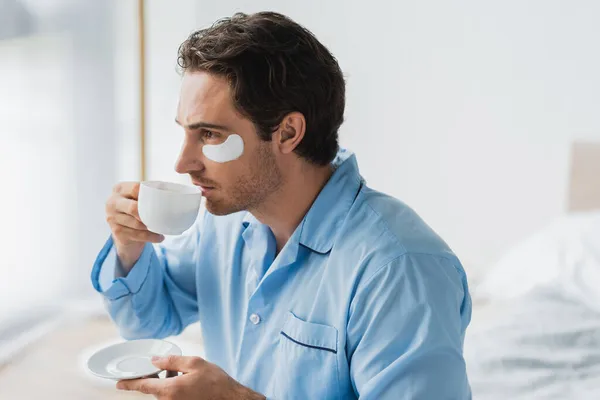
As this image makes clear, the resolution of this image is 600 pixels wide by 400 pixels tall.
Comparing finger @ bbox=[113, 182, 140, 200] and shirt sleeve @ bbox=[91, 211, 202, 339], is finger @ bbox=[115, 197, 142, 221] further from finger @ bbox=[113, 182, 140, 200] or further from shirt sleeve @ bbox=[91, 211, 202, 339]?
shirt sleeve @ bbox=[91, 211, 202, 339]

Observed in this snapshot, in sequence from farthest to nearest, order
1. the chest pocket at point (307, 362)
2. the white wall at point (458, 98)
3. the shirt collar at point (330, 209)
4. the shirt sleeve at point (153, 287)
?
1. the white wall at point (458, 98)
2. the shirt sleeve at point (153, 287)
3. the shirt collar at point (330, 209)
4. the chest pocket at point (307, 362)

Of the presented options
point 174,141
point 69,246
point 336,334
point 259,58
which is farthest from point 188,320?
point 174,141

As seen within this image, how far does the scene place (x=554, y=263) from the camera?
2.22 metres

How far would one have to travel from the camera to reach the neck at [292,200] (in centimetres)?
125

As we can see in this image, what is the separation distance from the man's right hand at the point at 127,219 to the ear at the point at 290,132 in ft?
0.88

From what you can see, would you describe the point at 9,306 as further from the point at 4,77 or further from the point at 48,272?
the point at 4,77

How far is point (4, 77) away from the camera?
2.08 meters

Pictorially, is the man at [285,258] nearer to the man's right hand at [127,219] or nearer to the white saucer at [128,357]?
the man's right hand at [127,219]

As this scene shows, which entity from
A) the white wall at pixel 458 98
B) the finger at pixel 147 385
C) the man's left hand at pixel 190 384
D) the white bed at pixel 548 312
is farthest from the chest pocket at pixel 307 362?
the white wall at pixel 458 98

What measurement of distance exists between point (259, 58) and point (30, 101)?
4.38 ft

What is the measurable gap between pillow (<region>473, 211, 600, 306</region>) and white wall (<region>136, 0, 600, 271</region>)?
37 centimetres

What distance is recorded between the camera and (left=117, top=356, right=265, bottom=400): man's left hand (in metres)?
0.98

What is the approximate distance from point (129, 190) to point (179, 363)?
354 millimetres

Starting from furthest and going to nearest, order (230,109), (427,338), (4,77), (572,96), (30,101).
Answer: (572,96), (30,101), (4,77), (230,109), (427,338)
